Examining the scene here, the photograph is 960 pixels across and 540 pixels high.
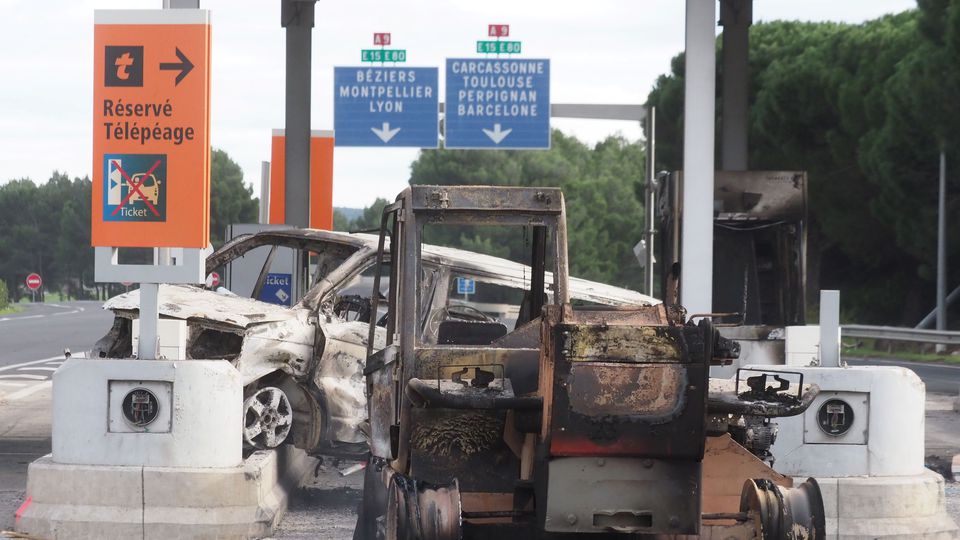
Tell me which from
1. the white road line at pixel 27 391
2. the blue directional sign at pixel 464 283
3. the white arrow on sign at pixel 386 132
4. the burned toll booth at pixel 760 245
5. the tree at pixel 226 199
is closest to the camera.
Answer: the blue directional sign at pixel 464 283

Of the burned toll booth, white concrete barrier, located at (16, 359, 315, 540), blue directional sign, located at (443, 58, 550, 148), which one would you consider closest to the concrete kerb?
white concrete barrier, located at (16, 359, 315, 540)

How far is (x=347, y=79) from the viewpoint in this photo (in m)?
34.0

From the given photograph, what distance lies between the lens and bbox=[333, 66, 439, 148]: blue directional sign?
33875mm

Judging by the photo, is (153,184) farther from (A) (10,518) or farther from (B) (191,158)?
(A) (10,518)

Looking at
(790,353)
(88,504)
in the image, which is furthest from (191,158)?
(790,353)

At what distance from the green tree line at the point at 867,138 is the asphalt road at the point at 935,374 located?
6542 millimetres

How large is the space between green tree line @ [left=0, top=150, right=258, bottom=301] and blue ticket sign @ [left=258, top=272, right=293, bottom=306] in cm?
10598

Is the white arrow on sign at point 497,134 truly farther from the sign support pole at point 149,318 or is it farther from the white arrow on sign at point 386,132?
the sign support pole at point 149,318

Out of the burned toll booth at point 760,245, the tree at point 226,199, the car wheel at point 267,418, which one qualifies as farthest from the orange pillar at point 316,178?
the tree at point 226,199

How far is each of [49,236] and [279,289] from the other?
126 metres

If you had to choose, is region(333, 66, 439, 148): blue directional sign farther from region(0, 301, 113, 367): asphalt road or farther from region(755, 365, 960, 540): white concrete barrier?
region(755, 365, 960, 540): white concrete barrier

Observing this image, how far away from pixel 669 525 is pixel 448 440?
130 cm

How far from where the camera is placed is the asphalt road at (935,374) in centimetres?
2433

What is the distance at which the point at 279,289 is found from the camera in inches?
760
